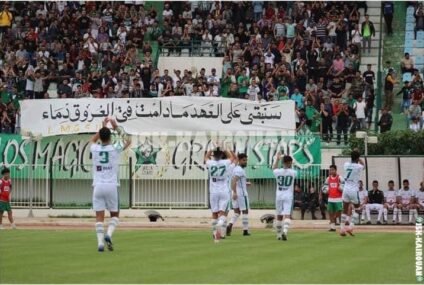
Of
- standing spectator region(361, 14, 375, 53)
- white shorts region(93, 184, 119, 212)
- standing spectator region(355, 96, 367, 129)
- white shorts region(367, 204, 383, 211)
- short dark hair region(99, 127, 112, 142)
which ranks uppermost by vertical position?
standing spectator region(361, 14, 375, 53)

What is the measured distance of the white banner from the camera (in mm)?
44656

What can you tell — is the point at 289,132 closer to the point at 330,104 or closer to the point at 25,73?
the point at 330,104

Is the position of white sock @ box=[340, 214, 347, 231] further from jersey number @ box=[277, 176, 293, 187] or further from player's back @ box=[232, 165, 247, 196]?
jersey number @ box=[277, 176, 293, 187]

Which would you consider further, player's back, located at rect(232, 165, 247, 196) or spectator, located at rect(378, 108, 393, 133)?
spectator, located at rect(378, 108, 393, 133)

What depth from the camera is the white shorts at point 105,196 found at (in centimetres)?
2300

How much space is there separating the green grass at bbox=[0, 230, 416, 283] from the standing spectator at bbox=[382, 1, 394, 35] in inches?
826

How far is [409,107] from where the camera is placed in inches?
1783

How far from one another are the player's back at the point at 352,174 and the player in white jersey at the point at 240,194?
2.82 meters

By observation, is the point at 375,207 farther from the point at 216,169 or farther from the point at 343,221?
the point at 216,169

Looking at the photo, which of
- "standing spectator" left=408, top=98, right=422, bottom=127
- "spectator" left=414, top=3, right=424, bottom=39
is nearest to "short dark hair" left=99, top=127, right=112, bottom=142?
"standing spectator" left=408, top=98, right=422, bottom=127

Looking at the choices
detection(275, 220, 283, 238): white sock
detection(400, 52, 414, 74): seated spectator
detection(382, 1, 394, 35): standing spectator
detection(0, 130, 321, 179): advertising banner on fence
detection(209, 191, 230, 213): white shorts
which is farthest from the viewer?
detection(382, 1, 394, 35): standing spectator

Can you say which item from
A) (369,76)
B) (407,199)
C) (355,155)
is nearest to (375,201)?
(407,199)

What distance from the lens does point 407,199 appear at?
4019 centimetres

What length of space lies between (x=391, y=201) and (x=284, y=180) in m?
12.4
